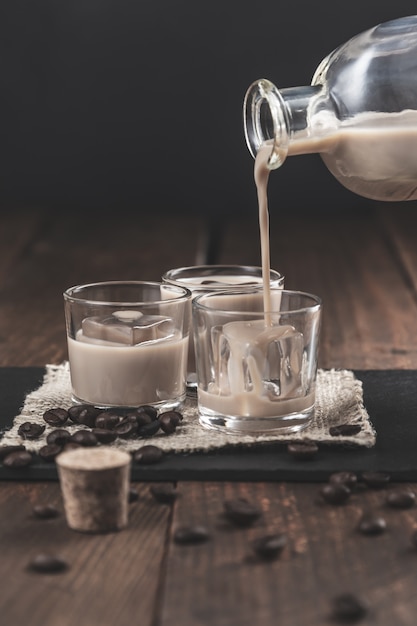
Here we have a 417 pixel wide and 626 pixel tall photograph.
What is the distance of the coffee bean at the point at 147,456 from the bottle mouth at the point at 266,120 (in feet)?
1.60

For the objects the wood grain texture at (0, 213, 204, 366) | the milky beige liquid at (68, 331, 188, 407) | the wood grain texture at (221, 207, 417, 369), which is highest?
the milky beige liquid at (68, 331, 188, 407)

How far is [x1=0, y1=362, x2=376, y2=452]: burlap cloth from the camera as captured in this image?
1.60 meters

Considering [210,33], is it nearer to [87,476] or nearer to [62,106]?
[62,106]

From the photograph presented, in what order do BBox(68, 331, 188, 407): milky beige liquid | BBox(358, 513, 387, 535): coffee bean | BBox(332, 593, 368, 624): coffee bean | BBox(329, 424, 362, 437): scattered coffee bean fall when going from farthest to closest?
BBox(68, 331, 188, 407): milky beige liquid, BBox(329, 424, 362, 437): scattered coffee bean, BBox(358, 513, 387, 535): coffee bean, BBox(332, 593, 368, 624): coffee bean

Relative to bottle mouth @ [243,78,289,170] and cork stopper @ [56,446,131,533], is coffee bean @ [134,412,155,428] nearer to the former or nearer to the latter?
cork stopper @ [56,446,131,533]

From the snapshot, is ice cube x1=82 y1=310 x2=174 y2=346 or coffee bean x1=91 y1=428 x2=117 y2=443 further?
ice cube x1=82 y1=310 x2=174 y2=346

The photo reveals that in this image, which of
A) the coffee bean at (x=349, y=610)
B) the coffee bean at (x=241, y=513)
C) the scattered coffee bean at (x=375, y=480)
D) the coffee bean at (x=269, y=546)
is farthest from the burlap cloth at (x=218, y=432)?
the coffee bean at (x=349, y=610)

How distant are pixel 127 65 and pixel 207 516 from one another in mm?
3286

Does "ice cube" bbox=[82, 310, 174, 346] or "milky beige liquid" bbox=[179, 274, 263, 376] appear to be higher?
"milky beige liquid" bbox=[179, 274, 263, 376]

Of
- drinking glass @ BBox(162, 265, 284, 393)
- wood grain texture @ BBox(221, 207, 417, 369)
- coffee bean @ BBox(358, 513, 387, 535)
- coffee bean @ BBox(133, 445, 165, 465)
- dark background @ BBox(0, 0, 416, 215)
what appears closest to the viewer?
coffee bean @ BBox(358, 513, 387, 535)

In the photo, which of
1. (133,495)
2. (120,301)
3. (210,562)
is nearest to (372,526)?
(210,562)

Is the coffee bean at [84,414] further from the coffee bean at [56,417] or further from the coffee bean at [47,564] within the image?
the coffee bean at [47,564]

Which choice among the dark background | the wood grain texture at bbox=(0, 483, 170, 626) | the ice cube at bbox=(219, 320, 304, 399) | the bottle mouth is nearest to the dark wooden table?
the wood grain texture at bbox=(0, 483, 170, 626)

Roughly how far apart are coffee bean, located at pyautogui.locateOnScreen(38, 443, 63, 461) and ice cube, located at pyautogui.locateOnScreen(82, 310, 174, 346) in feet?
0.91
